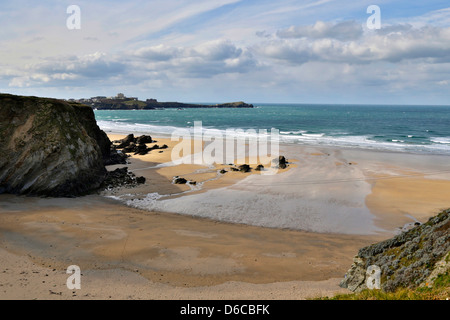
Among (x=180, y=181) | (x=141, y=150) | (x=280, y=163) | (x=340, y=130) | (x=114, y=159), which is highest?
(x=340, y=130)

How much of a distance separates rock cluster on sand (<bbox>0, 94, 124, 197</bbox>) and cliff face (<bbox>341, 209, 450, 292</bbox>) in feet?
65.2

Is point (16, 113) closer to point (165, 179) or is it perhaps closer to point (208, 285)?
point (165, 179)

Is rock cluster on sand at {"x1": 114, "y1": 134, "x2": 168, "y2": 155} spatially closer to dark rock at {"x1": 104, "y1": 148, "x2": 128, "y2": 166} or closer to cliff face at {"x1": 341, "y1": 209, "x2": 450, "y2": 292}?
dark rock at {"x1": 104, "y1": 148, "x2": 128, "y2": 166}

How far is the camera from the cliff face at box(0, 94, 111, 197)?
2175 cm

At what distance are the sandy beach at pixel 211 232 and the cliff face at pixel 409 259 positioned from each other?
47.9 inches

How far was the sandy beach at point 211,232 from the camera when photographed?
10.8 m

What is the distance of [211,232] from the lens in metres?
16.7

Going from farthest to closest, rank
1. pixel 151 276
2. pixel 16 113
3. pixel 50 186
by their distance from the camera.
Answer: pixel 16 113 < pixel 50 186 < pixel 151 276

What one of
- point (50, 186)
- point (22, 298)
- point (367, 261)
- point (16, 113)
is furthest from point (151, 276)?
point (16, 113)

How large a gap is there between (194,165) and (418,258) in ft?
90.7

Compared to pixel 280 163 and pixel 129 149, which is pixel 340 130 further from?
pixel 129 149

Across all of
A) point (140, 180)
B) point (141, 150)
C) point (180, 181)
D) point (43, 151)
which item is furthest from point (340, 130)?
point (43, 151)

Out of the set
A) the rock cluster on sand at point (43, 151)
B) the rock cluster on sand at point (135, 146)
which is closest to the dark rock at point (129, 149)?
the rock cluster on sand at point (135, 146)

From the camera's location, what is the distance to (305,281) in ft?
37.5
